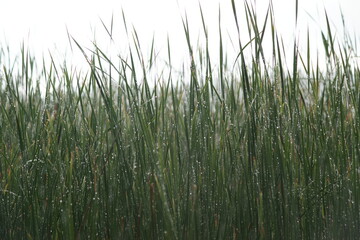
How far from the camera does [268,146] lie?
165 centimetres

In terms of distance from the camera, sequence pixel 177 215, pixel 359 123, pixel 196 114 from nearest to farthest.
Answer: pixel 177 215 < pixel 196 114 < pixel 359 123

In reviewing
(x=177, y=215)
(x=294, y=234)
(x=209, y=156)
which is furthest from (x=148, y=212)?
(x=294, y=234)

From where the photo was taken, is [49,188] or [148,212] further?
[49,188]

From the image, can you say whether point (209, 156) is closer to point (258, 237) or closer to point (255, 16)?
point (258, 237)

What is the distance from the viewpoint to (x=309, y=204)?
5.62 feet

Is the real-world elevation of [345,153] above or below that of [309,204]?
above

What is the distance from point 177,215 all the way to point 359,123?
774 mm

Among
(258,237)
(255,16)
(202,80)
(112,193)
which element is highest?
(255,16)

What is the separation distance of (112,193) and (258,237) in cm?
52

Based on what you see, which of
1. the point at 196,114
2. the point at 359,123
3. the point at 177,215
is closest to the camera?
the point at 177,215

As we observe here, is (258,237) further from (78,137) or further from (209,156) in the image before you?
(78,137)

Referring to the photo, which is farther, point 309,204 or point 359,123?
point 359,123

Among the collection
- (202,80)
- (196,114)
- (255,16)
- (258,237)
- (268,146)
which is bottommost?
(258,237)

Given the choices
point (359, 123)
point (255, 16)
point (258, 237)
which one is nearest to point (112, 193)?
point (258, 237)
